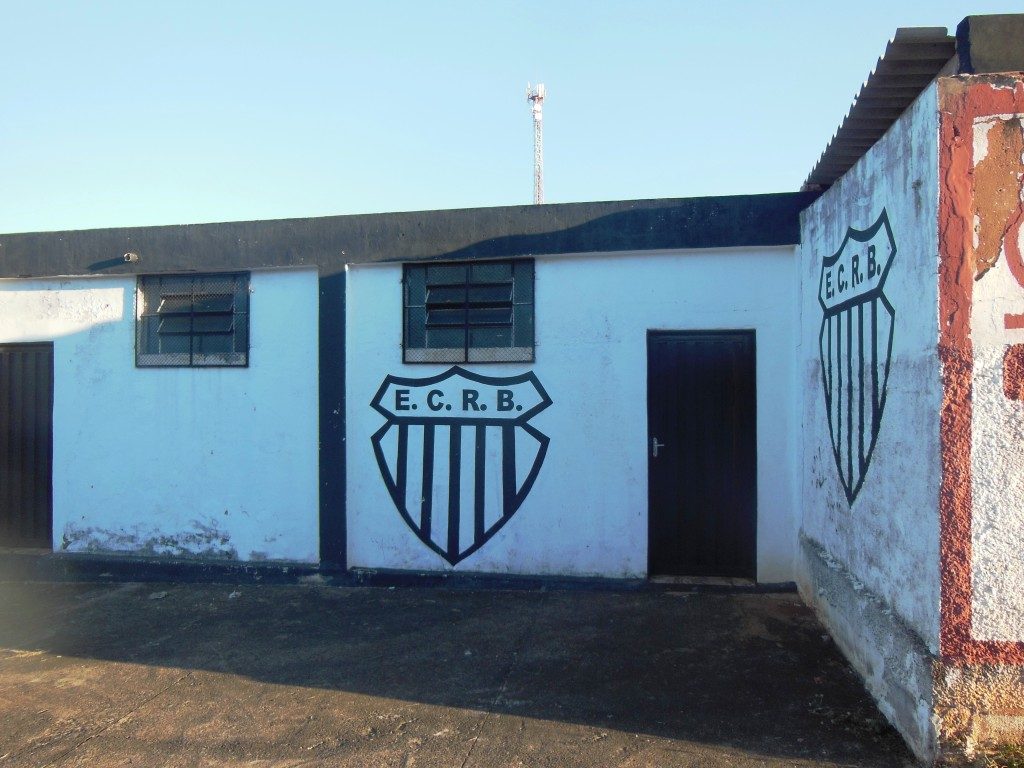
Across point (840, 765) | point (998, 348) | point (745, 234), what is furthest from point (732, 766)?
point (745, 234)

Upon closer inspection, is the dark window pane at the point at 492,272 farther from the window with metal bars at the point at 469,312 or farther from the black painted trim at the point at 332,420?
the black painted trim at the point at 332,420

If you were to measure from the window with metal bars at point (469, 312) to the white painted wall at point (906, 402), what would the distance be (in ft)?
8.52

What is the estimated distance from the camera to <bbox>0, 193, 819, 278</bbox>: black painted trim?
604 centimetres

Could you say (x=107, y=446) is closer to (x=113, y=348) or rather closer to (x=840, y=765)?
(x=113, y=348)

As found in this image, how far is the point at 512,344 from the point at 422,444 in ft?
3.80

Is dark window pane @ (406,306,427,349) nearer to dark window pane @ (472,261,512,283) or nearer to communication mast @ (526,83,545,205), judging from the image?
dark window pane @ (472,261,512,283)

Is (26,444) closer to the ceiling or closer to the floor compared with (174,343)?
closer to the floor

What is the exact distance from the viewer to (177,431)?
696cm

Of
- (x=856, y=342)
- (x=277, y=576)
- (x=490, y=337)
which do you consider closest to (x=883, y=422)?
(x=856, y=342)

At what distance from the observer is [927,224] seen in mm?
3441

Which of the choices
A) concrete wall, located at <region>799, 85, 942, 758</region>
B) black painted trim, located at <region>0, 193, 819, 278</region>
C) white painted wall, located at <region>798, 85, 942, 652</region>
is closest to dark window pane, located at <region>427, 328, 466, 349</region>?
black painted trim, located at <region>0, 193, 819, 278</region>

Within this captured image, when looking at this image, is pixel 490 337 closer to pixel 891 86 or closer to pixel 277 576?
pixel 277 576

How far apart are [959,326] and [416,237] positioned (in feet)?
14.4

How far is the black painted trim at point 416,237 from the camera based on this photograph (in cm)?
604
